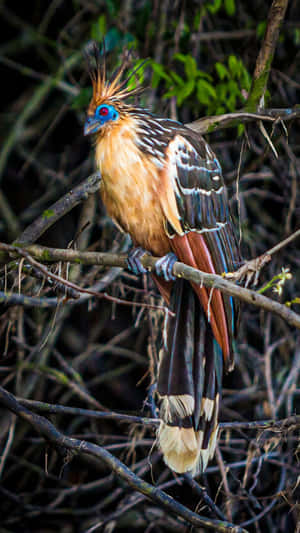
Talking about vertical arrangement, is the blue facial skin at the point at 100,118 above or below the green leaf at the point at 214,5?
below

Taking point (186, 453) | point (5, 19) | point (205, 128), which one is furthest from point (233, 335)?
point (5, 19)

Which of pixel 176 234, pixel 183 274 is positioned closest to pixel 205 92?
pixel 176 234

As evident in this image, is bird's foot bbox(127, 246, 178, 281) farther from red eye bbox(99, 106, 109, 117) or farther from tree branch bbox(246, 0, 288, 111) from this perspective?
tree branch bbox(246, 0, 288, 111)

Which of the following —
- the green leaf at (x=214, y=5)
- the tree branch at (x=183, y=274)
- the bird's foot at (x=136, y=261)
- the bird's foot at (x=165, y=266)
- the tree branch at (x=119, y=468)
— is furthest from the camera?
the green leaf at (x=214, y=5)

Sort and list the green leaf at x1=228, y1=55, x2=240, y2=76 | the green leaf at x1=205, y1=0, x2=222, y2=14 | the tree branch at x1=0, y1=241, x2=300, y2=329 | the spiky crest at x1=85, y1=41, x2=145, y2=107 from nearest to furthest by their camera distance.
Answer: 1. the tree branch at x1=0, y1=241, x2=300, y2=329
2. the spiky crest at x1=85, y1=41, x2=145, y2=107
3. the green leaf at x1=228, y1=55, x2=240, y2=76
4. the green leaf at x1=205, y1=0, x2=222, y2=14

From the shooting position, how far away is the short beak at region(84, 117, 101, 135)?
202cm

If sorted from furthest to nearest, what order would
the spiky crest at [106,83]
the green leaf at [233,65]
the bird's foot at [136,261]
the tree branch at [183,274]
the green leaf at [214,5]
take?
1. the green leaf at [214,5]
2. the green leaf at [233,65]
3. the spiky crest at [106,83]
4. the bird's foot at [136,261]
5. the tree branch at [183,274]

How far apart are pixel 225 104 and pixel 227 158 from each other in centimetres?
66

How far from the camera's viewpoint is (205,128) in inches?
87.4

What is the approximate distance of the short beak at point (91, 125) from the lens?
2019mm

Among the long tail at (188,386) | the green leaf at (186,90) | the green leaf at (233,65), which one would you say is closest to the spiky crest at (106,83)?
the green leaf at (186,90)

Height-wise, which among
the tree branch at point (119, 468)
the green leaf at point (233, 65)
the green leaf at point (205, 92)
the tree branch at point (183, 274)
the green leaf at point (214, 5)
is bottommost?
the tree branch at point (119, 468)

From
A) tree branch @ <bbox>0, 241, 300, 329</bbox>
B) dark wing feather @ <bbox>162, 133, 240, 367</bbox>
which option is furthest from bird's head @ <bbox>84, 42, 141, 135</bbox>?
tree branch @ <bbox>0, 241, 300, 329</bbox>

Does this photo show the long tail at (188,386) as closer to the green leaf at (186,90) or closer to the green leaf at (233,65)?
the green leaf at (186,90)
